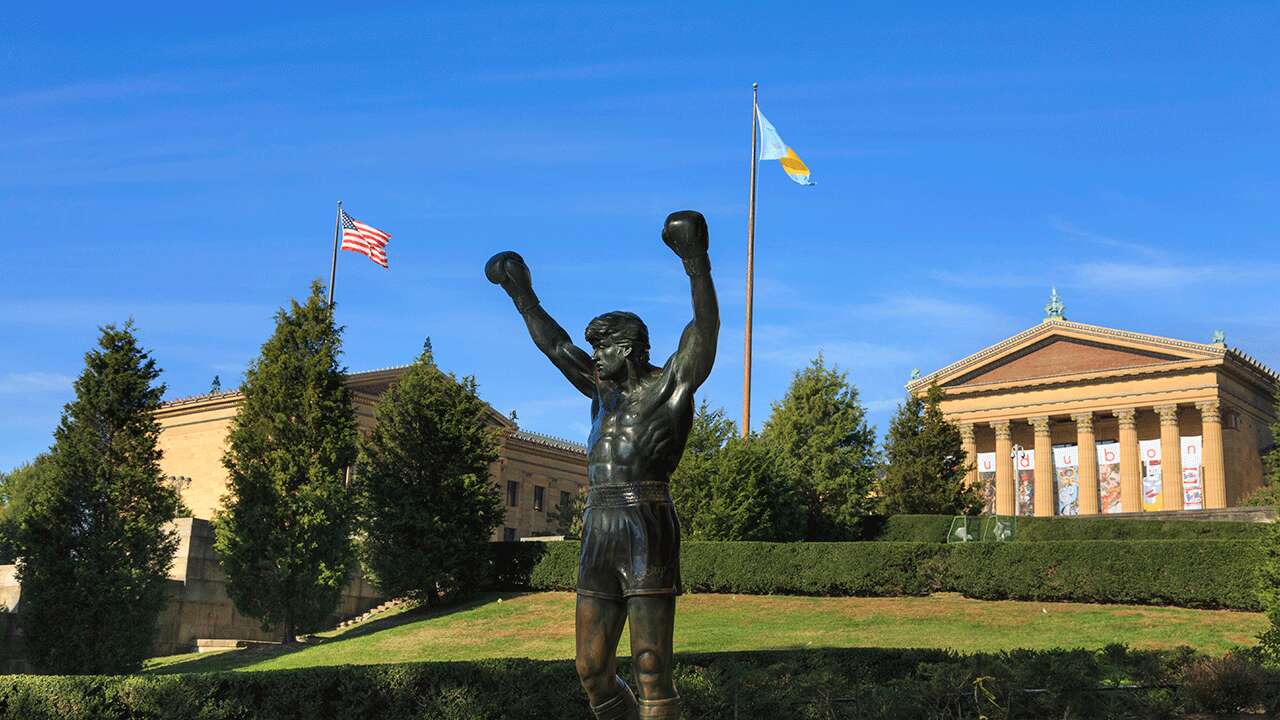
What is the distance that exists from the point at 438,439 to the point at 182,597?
9.19 m

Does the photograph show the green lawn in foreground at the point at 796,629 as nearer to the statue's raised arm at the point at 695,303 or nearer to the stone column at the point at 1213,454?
the statue's raised arm at the point at 695,303

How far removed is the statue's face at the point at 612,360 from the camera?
6867mm

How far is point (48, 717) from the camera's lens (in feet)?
45.6

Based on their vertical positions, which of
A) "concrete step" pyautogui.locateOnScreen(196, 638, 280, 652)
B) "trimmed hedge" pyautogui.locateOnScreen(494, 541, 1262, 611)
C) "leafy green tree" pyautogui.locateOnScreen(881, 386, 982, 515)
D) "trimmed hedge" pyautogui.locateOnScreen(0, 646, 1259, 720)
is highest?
"leafy green tree" pyautogui.locateOnScreen(881, 386, 982, 515)

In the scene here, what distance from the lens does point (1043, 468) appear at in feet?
258

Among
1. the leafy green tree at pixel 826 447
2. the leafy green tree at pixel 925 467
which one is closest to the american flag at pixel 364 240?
the leafy green tree at pixel 826 447

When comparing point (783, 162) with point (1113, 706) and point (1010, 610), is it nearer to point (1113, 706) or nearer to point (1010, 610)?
point (1010, 610)

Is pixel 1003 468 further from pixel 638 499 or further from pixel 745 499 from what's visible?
pixel 638 499

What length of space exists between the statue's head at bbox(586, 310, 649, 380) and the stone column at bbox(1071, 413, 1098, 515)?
75432mm

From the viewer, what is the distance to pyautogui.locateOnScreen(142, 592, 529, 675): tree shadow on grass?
99.2 ft

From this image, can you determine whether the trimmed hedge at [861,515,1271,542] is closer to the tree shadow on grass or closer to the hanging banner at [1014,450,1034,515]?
the tree shadow on grass

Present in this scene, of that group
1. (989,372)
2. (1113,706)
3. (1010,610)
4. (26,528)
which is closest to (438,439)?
(26,528)

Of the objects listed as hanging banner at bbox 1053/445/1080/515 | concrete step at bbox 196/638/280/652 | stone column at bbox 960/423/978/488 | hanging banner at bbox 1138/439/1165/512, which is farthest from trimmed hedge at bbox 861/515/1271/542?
stone column at bbox 960/423/978/488

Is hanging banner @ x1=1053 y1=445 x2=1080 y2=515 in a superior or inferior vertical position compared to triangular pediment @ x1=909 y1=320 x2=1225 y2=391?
inferior
